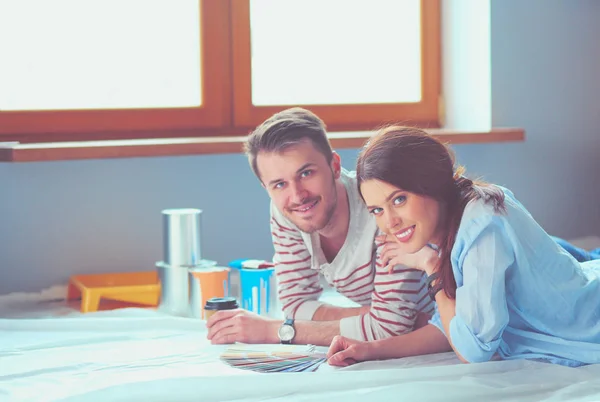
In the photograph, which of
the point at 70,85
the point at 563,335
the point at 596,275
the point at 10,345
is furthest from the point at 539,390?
the point at 70,85

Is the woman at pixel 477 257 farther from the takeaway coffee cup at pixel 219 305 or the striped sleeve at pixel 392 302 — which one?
the takeaway coffee cup at pixel 219 305

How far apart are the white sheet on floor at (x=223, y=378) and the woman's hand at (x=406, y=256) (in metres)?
0.16

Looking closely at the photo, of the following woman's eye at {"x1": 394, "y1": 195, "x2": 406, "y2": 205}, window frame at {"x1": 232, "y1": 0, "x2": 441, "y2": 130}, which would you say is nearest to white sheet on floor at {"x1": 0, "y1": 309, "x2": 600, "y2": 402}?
woman's eye at {"x1": 394, "y1": 195, "x2": 406, "y2": 205}

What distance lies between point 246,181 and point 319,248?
836 mm

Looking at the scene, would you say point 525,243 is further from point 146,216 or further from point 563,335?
point 146,216

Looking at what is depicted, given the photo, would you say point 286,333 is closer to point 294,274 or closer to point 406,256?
point 294,274

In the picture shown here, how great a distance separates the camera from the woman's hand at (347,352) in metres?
1.43

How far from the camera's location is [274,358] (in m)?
1.47

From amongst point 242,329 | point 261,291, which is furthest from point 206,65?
point 242,329

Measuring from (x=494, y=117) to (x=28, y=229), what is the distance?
1408mm

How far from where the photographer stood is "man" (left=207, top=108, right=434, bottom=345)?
5.07 ft

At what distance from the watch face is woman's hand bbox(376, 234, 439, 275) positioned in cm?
24

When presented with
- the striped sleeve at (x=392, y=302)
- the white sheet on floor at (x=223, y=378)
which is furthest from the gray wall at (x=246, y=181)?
the striped sleeve at (x=392, y=302)

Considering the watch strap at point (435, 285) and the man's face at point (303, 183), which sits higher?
the man's face at point (303, 183)
